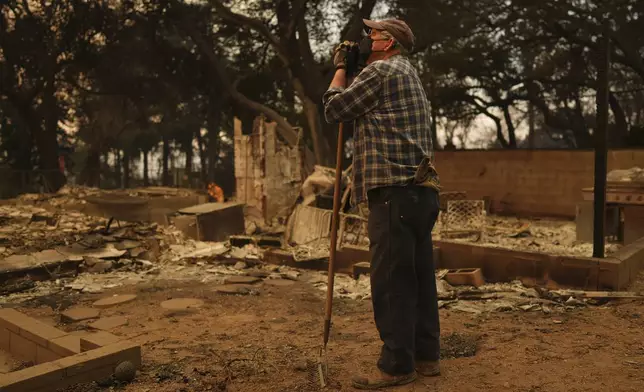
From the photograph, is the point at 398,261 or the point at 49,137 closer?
the point at 398,261

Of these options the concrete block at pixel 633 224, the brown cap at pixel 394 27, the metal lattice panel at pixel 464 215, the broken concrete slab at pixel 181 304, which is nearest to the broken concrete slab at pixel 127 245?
the broken concrete slab at pixel 181 304

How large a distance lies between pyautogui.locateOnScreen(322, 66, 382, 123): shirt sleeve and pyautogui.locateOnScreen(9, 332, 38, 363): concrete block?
9.66 ft

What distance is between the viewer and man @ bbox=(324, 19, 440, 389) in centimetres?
345

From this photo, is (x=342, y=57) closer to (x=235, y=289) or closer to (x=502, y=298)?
(x=502, y=298)

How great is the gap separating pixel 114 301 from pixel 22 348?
2.03 metres

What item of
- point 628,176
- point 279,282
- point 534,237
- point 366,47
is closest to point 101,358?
point 366,47

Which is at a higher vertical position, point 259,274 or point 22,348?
point 22,348

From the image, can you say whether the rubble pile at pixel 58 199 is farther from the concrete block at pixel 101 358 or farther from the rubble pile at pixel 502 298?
the concrete block at pixel 101 358

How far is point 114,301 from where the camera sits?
6.61 m

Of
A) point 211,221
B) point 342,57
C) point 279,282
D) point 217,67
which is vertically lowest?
point 279,282

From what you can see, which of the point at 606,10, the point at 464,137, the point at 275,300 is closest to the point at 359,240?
the point at 275,300

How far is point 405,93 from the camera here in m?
3.54

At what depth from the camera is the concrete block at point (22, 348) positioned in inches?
175

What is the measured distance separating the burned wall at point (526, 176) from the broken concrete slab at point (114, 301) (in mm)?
11833
